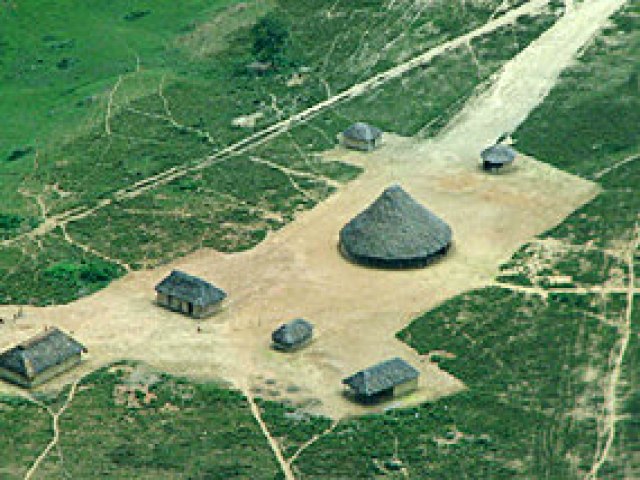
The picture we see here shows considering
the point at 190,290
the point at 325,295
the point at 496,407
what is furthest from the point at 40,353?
the point at 496,407

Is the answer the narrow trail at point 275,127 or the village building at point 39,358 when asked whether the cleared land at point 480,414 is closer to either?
the village building at point 39,358

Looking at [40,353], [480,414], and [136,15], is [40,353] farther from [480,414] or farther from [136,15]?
[136,15]

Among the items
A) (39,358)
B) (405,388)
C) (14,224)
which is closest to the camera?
(405,388)

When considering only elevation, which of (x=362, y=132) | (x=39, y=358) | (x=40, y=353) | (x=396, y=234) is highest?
(x=40, y=353)

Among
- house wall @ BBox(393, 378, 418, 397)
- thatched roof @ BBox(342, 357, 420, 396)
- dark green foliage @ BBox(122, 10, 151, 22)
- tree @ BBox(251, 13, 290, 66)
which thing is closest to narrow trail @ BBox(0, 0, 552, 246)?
tree @ BBox(251, 13, 290, 66)

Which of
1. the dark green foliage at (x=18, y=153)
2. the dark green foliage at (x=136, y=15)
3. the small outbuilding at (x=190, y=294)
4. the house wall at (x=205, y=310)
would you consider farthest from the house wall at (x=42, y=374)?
the dark green foliage at (x=136, y=15)

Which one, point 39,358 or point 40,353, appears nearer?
point 39,358

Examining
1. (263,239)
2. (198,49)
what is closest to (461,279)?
(263,239)

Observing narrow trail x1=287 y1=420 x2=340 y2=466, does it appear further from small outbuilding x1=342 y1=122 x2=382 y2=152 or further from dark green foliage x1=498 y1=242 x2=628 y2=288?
small outbuilding x1=342 y1=122 x2=382 y2=152
